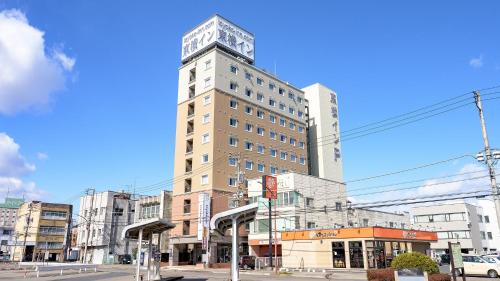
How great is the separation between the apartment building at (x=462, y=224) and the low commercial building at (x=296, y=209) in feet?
68.7

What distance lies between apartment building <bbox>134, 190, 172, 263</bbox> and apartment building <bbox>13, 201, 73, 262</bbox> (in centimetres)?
3191

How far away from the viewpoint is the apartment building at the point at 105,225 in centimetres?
8650

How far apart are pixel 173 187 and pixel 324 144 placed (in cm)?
3379

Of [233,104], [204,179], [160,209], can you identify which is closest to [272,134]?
[233,104]

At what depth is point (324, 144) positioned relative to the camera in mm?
86062

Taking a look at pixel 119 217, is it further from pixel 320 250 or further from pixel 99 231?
pixel 320 250

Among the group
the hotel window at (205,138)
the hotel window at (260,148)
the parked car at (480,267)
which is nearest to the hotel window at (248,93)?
the hotel window at (260,148)

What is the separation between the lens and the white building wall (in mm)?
86537

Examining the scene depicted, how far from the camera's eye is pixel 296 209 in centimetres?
5900

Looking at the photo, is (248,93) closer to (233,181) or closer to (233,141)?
(233,141)

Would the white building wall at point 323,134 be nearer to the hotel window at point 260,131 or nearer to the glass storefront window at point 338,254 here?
the hotel window at point 260,131

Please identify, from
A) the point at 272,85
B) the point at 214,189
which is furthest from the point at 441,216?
the point at 214,189

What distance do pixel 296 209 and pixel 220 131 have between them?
1890 centimetres

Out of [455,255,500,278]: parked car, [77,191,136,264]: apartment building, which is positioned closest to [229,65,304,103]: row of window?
[77,191,136,264]: apartment building
